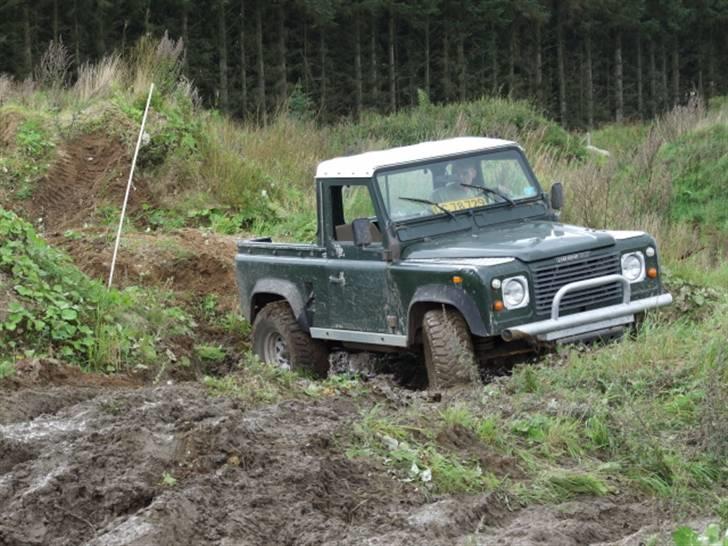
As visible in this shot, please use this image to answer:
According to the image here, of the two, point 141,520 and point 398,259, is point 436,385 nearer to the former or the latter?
point 398,259

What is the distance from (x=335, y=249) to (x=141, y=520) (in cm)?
501

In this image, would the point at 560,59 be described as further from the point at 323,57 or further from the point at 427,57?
the point at 323,57

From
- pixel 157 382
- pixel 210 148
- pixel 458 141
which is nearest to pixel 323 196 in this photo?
pixel 458 141

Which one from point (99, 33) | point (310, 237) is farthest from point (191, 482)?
point (99, 33)

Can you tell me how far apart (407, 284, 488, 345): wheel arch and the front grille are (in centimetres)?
46

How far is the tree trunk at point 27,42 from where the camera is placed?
37781mm

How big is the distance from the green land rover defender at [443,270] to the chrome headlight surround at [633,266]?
0.01 m

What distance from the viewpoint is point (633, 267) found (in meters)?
10.3

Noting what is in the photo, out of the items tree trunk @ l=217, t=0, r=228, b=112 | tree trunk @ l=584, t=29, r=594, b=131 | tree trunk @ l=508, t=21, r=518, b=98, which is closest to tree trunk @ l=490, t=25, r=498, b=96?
tree trunk @ l=508, t=21, r=518, b=98

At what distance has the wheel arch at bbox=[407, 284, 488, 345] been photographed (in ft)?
32.1

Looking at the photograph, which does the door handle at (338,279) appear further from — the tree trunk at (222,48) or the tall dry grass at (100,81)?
the tree trunk at (222,48)

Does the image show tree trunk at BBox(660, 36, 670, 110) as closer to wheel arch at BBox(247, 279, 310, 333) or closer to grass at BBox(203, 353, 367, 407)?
wheel arch at BBox(247, 279, 310, 333)

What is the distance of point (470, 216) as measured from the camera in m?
10.9

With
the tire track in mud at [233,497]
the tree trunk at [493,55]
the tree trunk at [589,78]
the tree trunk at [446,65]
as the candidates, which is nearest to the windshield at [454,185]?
the tire track in mud at [233,497]
